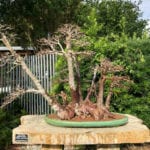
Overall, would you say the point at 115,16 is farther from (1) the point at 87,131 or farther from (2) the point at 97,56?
(1) the point at 87,131

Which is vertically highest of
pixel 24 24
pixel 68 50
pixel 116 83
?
pixel 24 24

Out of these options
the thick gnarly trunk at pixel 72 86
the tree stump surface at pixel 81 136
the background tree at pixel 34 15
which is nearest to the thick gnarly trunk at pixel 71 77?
the thick gnarly trunk at pixel 72 86

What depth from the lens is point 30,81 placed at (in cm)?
A: 1024

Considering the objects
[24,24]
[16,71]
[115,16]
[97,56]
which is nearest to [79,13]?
[115,16]

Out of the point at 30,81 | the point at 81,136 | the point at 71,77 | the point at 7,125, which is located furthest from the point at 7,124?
the point at 81,136

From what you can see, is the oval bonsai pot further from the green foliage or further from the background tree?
the background tree

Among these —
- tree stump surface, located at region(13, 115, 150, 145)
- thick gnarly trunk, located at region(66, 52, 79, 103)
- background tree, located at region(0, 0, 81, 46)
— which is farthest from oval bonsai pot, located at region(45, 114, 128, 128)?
background tree, located at region(0, 0, 81, 46)

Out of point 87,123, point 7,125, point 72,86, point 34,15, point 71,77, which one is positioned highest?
point 34,15

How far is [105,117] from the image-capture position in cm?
513

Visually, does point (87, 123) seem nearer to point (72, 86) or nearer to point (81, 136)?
point (81, 136)

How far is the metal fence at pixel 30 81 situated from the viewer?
29.8ft

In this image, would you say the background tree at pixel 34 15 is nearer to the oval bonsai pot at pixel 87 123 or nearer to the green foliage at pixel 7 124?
the green foliage at pixel 7 124

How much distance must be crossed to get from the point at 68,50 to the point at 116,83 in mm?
805

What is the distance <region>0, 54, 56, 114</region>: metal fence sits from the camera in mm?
9094
